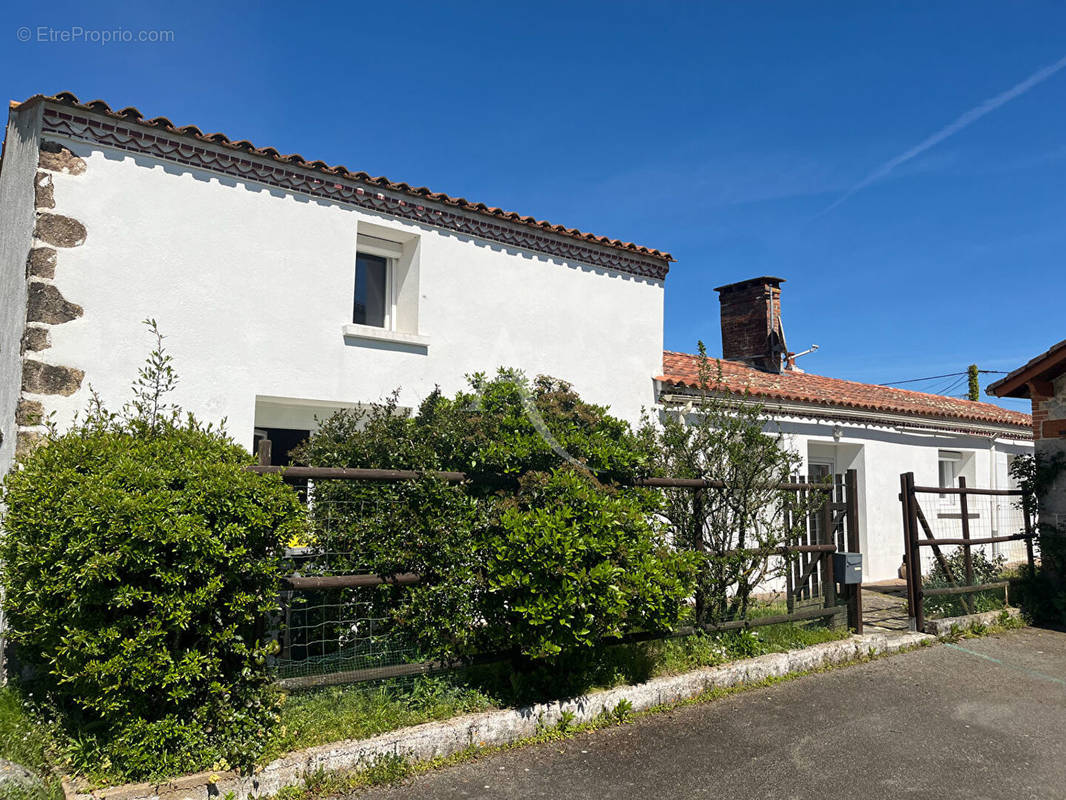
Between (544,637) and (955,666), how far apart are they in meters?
4.60

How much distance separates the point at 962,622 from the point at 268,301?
8268 millimetres

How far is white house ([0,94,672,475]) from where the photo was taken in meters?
5.80

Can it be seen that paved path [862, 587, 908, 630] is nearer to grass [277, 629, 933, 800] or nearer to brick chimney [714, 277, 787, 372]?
grass [277, 629, 933, 800]

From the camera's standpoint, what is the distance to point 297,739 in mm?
4195

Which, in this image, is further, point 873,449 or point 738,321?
point 738,321

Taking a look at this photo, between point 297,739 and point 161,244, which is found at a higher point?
point 161,244

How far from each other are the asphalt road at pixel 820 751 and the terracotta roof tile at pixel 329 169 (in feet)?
18.0

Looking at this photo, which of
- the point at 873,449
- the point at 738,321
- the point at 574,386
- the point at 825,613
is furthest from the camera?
the point at 738,321

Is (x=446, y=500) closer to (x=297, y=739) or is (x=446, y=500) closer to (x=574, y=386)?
(x=297, y=739)

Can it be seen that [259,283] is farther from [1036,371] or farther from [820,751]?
[1036,371]

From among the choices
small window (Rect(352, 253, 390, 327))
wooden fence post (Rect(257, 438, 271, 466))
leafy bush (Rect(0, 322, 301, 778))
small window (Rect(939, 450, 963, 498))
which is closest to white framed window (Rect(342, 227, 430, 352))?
small window (Rect(352, 253, 390, 327))

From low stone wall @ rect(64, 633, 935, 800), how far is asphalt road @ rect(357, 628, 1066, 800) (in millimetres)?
152

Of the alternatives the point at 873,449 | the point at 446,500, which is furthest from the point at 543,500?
the point at 873,449

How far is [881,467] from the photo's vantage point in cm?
1212
